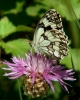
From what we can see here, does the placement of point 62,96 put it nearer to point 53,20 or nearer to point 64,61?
point 64,61

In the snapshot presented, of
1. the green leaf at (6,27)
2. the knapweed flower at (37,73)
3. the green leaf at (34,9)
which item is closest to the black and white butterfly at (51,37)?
the knapweed flower at (37,73)

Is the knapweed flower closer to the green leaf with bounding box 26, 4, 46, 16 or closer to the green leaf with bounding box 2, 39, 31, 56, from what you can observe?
the green leaf with bounding box 2, 39, 31, 56

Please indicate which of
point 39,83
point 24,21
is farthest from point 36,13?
point 39,83

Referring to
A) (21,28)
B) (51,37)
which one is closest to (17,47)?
(21,28)

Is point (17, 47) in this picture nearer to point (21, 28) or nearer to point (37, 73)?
point (21, 28)

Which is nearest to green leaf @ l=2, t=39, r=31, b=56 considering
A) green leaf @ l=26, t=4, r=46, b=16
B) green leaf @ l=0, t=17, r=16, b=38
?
green leaf @ l=0, t=17, r=16, b=38

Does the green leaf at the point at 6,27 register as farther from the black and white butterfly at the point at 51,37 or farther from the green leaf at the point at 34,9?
the black and white butterfly at the point at 51,37
